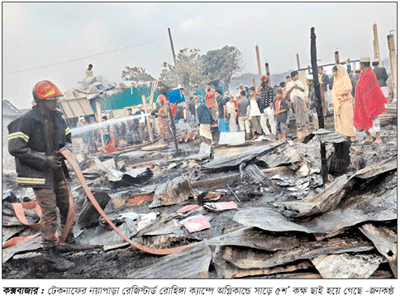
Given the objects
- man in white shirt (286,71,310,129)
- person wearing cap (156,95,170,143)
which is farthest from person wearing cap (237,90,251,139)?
person wearing cap (156,95,170,143)

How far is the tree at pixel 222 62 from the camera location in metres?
4.26

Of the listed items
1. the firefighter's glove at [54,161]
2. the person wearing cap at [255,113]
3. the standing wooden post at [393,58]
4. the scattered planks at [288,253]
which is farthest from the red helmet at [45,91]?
the standing wooden post at [393,58]

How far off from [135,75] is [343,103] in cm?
312

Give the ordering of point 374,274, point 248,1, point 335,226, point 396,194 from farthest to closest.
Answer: point 248,1 → point 396,194 → point 335,226 → point 374,274

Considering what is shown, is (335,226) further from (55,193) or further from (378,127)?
(55,193)

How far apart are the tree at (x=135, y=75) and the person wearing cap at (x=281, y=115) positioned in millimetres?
2030

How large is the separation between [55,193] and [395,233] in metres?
3.54

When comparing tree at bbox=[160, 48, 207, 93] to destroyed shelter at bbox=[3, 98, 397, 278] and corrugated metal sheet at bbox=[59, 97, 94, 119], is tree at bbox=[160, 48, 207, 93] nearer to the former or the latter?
destroyed shelter at bbox=[3, 98, 397, 278]

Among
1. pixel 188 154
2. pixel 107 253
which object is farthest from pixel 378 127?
pixel 107 253

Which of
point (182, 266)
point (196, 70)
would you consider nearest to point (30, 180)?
point (182, 266)

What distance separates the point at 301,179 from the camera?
14.4 feet

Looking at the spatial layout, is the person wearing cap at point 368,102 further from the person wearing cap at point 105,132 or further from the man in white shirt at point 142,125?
the person wearing cap at point 105,132

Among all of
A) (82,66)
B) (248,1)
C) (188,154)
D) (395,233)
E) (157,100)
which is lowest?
(395,233)

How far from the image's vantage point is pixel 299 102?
4840mm
